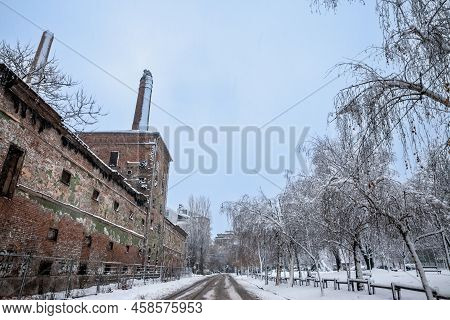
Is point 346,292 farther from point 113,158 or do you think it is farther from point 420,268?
point 113,158

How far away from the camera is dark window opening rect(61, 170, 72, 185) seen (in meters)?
Answer: 13.1

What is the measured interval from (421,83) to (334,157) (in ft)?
29.9

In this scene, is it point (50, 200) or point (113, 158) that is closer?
point (50, 200)

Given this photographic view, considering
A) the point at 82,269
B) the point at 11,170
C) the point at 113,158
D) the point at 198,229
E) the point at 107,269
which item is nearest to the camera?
the point at 11,170

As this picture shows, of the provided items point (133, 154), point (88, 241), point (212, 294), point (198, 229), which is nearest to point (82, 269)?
point (88, 241)

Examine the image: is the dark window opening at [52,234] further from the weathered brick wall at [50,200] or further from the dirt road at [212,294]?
the dirt road at [212,294]

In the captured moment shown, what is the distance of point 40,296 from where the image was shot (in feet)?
35.1

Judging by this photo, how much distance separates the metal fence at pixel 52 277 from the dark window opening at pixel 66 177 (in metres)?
3.45

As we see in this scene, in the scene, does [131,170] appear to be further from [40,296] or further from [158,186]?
[40,296]

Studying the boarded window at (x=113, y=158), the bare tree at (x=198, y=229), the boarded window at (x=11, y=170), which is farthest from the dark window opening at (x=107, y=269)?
the bare tree at (x=198, y=229)

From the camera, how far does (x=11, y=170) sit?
32.6ft

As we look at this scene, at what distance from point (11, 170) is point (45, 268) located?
447 centimetres

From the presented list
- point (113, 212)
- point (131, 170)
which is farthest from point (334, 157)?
point (131, 170)

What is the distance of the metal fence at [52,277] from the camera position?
941 centimetres
